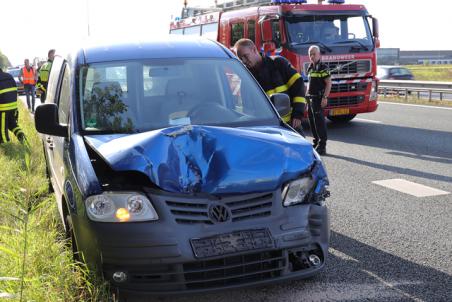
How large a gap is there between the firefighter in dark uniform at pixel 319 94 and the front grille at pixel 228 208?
21.8ft

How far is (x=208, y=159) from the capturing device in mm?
3375

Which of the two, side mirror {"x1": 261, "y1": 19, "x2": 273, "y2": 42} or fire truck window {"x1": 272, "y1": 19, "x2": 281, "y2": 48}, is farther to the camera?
side mirror {"x1": 261, "y1": 19, "x2": 273, "y2": 42}

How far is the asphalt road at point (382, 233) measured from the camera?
382cm

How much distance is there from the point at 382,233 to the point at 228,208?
2358mm

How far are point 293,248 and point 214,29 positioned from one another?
481 inches

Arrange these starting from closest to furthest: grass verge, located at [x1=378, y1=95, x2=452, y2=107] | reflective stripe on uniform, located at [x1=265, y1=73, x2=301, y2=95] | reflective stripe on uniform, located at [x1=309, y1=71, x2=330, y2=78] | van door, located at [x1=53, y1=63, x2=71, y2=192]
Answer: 1. van door, located at [x1=53, y1=63, x2=71, y2=192]
2. reflective stripe on uniform, located at [x1=265, y1=73, x2=301, y2=95]
3. reflective stripe on uniform, located at [x1=309, y1=71, x2=330, y2=78]
4. grass verge, located at [x1=378, y1=95, x2=452, y2=107]

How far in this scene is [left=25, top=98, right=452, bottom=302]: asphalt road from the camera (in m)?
3.82

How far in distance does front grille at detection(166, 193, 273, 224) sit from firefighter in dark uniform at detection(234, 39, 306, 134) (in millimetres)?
2875

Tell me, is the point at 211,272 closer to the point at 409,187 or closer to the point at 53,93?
the point at 53,93

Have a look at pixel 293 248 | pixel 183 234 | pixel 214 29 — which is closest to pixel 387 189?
pixel 293 248

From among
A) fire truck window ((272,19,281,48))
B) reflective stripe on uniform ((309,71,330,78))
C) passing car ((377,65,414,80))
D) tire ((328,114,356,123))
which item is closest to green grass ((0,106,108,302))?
reflective stripe on uniform ((309,71,330,78))

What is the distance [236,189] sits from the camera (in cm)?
331

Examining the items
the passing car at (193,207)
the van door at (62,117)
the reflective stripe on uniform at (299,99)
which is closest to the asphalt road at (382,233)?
the passing car at (193,207)

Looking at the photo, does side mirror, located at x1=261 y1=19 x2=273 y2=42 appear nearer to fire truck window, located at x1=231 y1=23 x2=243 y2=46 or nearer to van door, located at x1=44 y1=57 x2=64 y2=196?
fire truck window, located at x1=231 y1=23 x2=243 y2=46
